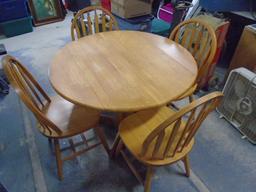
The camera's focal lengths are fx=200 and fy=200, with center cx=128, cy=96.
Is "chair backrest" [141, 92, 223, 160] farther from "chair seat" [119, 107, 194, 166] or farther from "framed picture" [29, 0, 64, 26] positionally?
"framed picture" [29, 0, 64, 26]

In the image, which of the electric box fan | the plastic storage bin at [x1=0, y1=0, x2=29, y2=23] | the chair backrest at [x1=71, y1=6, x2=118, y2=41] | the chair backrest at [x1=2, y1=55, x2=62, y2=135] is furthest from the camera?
the plastic storage bin at [x1=0, y1=0, x2=29, y2=23]

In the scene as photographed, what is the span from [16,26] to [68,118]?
2808mm

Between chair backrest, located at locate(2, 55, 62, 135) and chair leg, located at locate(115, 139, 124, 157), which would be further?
chair leg, located at locate(115, 139, 124, 157)

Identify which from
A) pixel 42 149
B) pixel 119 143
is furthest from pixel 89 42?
pixel 42 149

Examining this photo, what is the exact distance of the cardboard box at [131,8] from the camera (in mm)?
2501

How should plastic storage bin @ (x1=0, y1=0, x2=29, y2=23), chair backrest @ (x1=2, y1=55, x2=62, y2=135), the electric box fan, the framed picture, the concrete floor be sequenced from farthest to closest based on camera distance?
the framed picture → plastic storage bin @ (x1=0, y1=0, x2=29, y2=23) → the electric box fan → the concrete floor → chair backrest @ (x1=2, y1=55, x2=62, y2=135)

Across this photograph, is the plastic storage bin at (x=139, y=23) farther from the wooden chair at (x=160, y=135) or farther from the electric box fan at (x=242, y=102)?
the wooden chair at (x=160, y=135)

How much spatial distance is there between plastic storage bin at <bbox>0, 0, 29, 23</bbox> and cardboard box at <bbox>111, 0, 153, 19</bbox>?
5.26 ft

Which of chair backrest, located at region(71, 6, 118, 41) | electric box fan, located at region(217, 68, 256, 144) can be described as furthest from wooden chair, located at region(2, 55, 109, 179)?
electric box fan, located at region(217, 68, 256, 144)

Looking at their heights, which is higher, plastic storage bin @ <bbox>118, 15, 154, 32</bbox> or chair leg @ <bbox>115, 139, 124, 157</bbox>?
plastic storage bin @ <bbox>118, 15, 154, 32</bbox>

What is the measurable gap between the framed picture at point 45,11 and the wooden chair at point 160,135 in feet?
10.9

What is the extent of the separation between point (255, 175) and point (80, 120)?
1.41 meters

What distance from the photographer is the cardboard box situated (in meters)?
2.50

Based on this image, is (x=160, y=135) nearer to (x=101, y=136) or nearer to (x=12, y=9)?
(x=101, y=136)
